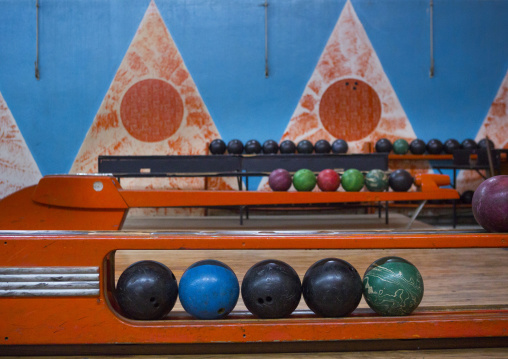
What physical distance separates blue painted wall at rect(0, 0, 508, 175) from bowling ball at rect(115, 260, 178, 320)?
4204mm

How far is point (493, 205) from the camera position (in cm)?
143

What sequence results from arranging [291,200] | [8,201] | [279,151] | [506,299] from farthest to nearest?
1. [279,151]
2. [291,200]
3. [8,201]
4. [506,299]

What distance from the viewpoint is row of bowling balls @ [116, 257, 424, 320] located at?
4.38ft

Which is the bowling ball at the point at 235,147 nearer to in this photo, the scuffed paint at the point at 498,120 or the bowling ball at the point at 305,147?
the bowling ball at the point at 305,147

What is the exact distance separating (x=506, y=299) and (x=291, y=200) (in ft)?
5.54

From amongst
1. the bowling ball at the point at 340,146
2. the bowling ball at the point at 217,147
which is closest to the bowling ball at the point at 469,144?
the bowling ball at the point at 340,146

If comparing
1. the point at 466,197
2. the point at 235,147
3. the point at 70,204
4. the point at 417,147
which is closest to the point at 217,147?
the point at 235,147

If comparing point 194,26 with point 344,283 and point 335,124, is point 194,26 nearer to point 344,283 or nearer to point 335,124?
point 335,124

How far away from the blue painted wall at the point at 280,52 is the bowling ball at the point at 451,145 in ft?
0.95

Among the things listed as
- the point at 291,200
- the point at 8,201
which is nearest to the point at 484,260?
the point at 291,200

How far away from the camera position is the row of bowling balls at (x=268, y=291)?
134cm

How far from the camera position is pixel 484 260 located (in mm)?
2590

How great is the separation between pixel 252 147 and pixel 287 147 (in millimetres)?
434

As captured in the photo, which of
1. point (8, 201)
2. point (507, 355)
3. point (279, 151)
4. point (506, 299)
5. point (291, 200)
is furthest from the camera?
point (279, 151)
